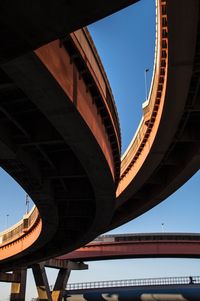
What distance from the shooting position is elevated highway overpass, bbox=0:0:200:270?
10750 millimetres

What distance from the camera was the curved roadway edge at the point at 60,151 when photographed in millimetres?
11078

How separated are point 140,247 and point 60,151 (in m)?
43.0

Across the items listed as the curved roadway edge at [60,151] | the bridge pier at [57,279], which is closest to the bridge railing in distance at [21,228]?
the curved roadway edge at [60,151]

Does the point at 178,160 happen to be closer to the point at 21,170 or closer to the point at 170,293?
the point at 21,170

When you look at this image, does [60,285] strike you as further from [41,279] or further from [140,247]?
[140,247]

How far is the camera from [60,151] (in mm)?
19828

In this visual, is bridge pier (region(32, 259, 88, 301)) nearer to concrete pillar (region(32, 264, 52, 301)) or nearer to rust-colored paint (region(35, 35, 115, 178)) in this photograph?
concrete pillar (region(32, 264, 52, 301))

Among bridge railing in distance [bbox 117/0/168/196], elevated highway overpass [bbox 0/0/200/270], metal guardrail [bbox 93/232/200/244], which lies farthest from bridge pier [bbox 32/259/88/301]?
bridge railing in distance [bbox 117/0/168/196]

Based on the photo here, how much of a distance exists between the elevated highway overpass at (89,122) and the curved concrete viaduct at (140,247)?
3009 centimetres

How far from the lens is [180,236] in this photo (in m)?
62.5

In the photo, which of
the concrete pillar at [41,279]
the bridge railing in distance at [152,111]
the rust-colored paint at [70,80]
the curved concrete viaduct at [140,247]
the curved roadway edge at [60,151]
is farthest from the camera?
the concrete pillar at [41,279]

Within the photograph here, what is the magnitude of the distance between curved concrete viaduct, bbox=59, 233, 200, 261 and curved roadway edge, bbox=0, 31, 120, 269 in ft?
88.6

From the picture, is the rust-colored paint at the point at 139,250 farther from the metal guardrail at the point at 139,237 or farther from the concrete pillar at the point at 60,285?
the concrete pillar at the point at 60,285

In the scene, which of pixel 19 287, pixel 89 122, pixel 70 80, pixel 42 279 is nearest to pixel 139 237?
pixel 42 279
